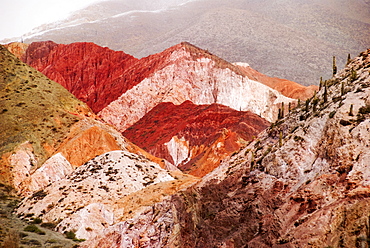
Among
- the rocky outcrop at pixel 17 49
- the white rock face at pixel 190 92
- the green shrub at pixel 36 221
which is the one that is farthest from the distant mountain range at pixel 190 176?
the rocky outcrop at pixel 17 49

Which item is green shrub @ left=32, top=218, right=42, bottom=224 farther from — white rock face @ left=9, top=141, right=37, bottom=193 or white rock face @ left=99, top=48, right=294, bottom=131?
white rock face @ left=99, top=48, right=294, bottom=131

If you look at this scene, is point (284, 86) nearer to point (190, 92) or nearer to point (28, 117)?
point (190, 92)

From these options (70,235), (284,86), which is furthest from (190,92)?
(70,235)

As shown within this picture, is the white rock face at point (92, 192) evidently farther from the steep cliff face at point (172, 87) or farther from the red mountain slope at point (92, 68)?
the red mountain slope at point (92, 68)

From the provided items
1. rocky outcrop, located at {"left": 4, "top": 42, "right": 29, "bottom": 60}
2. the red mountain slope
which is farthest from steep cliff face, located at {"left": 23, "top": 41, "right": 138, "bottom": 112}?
rocky outcrop, located at {"left": 4, "top": 42, "right": 29, "bottom": 60}

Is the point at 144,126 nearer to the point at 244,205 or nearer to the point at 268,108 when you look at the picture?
the point at 268,108

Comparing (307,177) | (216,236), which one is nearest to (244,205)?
(216,236)
